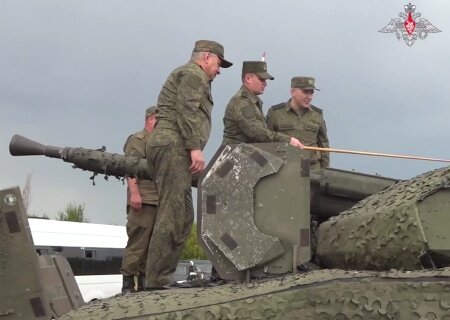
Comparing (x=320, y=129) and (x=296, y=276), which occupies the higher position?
(x=320, y=129)

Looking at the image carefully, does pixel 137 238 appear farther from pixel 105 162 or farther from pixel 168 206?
pixel 168 206

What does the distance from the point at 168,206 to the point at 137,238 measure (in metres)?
2.80

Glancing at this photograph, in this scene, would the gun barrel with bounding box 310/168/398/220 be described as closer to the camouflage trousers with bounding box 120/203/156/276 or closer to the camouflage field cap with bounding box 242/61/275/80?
the camouflage field cap with bounding box 242/61/275/80

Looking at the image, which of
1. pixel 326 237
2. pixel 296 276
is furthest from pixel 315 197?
pixel 296 276

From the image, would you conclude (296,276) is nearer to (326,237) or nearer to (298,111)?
(326,237)

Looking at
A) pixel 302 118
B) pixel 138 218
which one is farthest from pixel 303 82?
pixel 138 218

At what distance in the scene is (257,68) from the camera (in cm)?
782

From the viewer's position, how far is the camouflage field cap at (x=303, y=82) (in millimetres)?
8773

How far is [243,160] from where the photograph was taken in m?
4.98

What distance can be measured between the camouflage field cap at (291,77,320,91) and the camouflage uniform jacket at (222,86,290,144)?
1518 mm

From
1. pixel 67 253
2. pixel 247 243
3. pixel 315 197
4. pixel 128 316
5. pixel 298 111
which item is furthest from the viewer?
pixel 67 253

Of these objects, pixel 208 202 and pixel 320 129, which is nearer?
pixel 208 202

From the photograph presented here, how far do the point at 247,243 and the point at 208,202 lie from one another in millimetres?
317

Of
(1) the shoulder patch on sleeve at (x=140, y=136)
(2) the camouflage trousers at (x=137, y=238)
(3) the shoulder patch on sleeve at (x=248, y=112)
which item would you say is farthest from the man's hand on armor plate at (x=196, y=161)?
(1) the shoulder patch on sleeve at (x=140, y=136)
